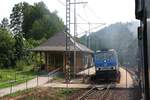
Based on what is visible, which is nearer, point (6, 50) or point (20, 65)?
point (20, 65)

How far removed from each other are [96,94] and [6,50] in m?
26.7

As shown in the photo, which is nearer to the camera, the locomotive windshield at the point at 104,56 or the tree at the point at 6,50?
the locomotive windshield at the point at 104,56

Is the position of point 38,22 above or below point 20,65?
above

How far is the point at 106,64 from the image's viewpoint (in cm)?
3878

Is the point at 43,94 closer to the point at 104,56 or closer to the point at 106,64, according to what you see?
the point at 106,64

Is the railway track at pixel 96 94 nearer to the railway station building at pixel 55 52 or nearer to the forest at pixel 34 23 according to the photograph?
the railway station building at pixel 55 52

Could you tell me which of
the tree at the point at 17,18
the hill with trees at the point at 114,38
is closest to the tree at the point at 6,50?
the hill with trees at the point at 114,38

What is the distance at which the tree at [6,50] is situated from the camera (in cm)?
5372

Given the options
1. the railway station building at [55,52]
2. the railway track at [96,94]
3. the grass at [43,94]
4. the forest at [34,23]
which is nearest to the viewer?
the grass at [43,94]

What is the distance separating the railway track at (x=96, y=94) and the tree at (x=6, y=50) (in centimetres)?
2172

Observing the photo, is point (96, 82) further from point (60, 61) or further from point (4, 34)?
point (4, 34)

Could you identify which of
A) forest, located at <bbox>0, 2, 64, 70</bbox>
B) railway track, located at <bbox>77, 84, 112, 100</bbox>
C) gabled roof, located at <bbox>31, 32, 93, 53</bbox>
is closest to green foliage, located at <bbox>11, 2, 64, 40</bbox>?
forest, located at <bbox>0, 2, 64, 70</bbox>

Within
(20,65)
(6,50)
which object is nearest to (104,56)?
(20,65)

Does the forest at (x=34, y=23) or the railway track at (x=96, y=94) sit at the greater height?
the forest at (x=34, y=23)
